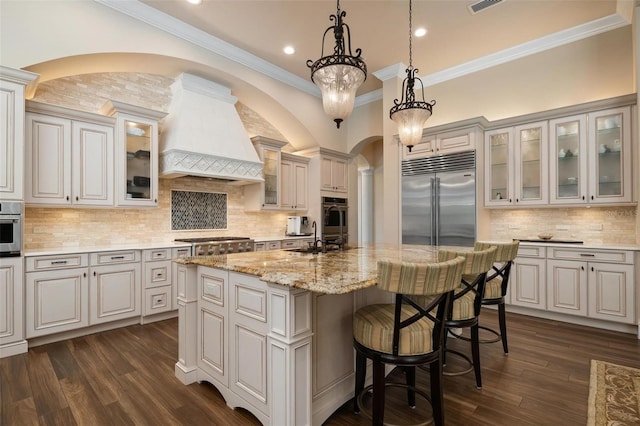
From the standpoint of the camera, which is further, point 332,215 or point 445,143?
point 332,215

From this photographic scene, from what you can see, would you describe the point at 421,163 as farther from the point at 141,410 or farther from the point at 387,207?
the point at 141,410

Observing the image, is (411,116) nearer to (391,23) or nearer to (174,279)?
(391,23)

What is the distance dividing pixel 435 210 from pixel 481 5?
2.61 meters

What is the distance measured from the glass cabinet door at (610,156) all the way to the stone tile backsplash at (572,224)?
343mm

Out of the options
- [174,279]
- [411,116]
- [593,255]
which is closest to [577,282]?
[593,255]

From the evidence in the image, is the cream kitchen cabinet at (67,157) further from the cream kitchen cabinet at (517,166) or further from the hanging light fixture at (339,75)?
the cream kitchen cabinet at (517,166)

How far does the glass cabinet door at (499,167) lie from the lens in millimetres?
4398

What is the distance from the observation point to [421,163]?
16.1 feet

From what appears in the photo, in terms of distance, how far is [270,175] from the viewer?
5.57 m

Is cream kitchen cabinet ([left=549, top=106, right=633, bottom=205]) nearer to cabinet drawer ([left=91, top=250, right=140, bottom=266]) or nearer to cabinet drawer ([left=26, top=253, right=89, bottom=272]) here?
cabinet drawer ([left=91, top=250, right=140, bottom=266])

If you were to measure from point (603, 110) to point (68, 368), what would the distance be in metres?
6.12

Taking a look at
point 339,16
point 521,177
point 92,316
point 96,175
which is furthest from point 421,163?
point 92,316

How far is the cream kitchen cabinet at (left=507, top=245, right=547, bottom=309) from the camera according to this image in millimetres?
3908

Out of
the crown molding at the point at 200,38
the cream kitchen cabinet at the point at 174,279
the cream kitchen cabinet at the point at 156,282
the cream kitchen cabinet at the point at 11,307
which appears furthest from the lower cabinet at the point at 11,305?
the crown molding at the point at 200,38
